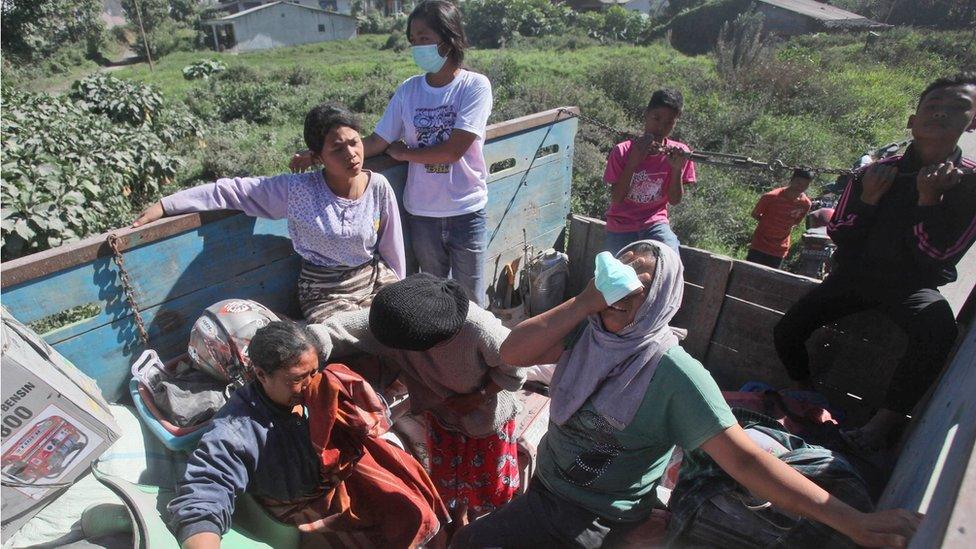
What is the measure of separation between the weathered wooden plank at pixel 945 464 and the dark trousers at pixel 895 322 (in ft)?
0.28

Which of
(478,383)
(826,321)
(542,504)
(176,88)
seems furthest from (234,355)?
(176,88)

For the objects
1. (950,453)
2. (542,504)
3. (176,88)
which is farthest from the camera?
(176,88)

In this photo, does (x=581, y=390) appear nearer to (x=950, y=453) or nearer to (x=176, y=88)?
(x=950, y=453)

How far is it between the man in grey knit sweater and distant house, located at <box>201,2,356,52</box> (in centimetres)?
4424

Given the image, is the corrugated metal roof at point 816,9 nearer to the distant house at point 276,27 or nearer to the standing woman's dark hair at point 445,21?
the distant house at point 276,27

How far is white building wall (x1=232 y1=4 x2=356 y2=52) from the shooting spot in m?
39.7

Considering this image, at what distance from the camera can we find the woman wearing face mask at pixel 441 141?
9.25 ft

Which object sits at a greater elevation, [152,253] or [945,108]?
[945,108]

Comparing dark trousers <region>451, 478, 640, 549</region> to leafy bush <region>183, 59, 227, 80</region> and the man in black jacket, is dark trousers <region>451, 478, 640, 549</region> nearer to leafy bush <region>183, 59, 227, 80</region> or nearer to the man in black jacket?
the man in black jacket

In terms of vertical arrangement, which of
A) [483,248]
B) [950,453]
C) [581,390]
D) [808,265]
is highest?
[950,453]

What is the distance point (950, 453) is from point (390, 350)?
1.76 m

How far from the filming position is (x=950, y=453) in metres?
1.19

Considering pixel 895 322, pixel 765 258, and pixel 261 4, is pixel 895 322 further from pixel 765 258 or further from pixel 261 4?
pixel 261 4

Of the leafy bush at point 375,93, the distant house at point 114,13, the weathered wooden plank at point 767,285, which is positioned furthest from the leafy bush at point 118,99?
the distant house at point 114,13
